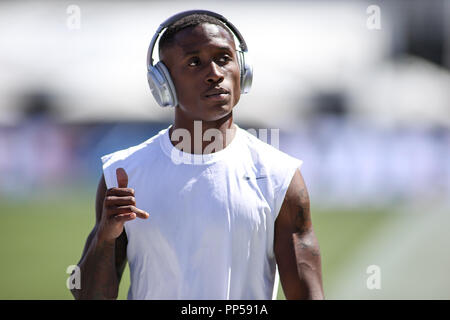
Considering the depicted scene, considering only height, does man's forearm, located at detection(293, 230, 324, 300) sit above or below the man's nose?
below

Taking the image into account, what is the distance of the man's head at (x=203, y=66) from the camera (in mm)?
2582

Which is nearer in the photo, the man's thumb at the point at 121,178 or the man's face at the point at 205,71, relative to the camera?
the man's thumb at the point at 121,178

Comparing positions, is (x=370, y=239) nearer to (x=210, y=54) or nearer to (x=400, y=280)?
(x=400, y=280)

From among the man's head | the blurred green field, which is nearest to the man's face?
the man's head

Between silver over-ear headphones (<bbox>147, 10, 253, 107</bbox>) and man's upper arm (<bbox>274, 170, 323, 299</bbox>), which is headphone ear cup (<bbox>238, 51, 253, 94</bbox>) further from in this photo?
man's upper arm (<bbox>274, 170, 323, 299</bbox>)

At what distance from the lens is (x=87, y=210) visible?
1456cm

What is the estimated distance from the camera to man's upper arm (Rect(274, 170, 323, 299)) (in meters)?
2.51

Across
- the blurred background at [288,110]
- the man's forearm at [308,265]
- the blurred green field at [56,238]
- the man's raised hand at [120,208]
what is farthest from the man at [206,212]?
the blurred background at [288,110]

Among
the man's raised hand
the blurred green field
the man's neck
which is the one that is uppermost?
the man's neck

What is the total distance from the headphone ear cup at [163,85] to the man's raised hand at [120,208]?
0.47m

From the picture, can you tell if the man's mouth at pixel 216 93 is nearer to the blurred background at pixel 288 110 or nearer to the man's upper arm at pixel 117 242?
the man's upper arm at pixel 117 242

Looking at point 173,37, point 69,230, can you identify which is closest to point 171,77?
point 173,37

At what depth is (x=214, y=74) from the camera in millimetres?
2555

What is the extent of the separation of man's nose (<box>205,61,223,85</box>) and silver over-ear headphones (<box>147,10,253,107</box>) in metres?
0.18
